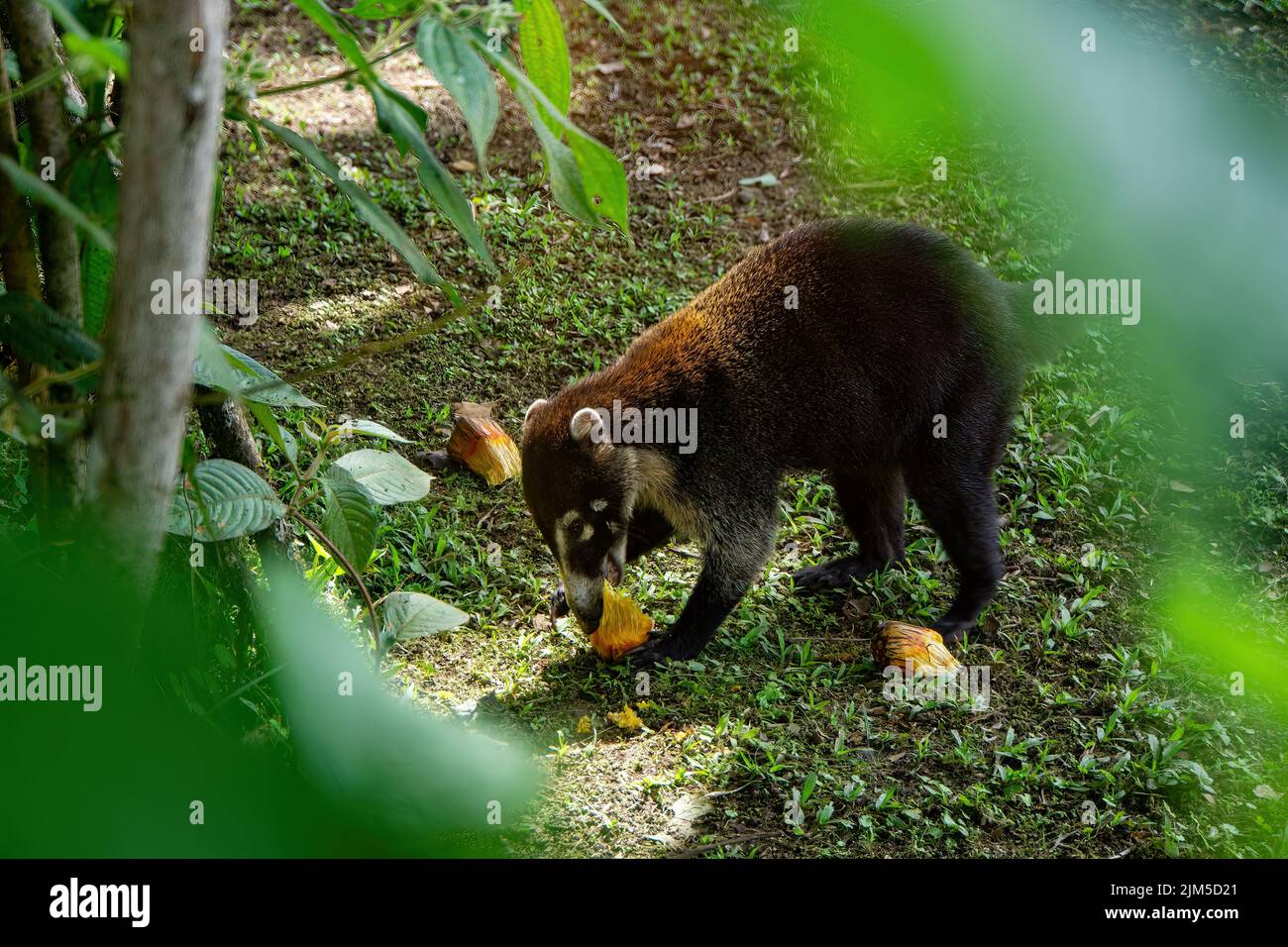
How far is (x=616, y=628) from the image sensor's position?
12.5ft

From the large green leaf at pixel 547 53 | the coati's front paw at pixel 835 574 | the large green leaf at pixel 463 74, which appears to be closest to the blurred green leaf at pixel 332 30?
the large green leaf at pixel 463 74

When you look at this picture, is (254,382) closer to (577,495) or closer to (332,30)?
(332,30)

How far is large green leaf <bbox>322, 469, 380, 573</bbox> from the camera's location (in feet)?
8.35

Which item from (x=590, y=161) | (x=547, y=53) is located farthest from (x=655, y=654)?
(x=590, y=161)

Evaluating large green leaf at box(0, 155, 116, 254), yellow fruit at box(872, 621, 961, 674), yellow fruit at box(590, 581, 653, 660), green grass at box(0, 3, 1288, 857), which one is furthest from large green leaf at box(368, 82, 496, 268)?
yellow fruit at box(872, 621, 961, 674)

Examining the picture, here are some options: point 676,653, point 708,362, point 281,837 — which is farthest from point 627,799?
point 281,837

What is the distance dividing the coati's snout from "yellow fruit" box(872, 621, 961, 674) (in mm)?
949

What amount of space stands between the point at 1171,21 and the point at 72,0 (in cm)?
122

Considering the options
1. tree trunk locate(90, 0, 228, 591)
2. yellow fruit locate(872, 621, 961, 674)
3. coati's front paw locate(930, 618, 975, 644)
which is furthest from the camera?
coati's front paw locate(930, 618, 975, 644)

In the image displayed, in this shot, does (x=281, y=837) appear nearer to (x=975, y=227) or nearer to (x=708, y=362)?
(x=708, y=362)

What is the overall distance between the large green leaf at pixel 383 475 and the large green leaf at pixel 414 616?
0.24 m

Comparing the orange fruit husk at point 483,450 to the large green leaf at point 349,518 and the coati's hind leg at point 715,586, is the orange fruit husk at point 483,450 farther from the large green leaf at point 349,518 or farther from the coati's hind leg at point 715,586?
the large green leaf at point 349,518

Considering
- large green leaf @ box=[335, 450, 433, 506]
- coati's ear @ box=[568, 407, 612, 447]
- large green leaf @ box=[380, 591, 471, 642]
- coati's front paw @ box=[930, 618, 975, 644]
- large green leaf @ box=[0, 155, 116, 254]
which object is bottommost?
coati's front paw @ box=[930, 618, 975, 644]

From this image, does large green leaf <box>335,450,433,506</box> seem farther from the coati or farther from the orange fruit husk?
the orange fruit husk
